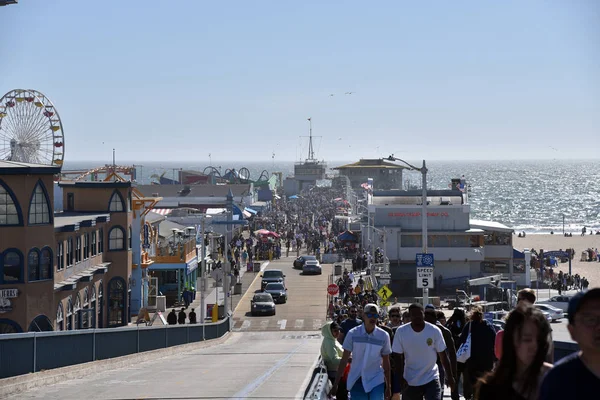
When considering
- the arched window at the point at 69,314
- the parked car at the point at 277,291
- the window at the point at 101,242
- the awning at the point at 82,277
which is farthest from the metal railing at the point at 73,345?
the parked car at the point at 277,291

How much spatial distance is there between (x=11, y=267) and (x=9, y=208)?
66.0 inches

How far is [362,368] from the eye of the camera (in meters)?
9.47

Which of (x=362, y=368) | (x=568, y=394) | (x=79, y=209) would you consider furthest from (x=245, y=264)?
(x=568, y=394)

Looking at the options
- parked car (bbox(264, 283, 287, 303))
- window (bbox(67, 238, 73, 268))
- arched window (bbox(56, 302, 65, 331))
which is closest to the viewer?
arched window (bbox(56, 302, 65, 331))

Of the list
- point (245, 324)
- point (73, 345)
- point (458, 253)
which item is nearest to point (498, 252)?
point (458, 253)

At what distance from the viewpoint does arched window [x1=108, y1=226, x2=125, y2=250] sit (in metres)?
36.9

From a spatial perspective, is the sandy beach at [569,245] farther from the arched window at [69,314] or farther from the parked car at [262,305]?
the arched window at [69,314]

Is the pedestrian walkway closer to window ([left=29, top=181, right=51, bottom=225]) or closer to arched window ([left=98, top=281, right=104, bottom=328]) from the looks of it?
arched window ([left=98, top=281, right=104, bottom=328])

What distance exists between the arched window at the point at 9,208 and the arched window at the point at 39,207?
A: 39 centimetres

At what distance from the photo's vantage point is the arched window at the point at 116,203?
37.2 metres

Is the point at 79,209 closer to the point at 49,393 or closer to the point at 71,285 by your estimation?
the point at 71,285

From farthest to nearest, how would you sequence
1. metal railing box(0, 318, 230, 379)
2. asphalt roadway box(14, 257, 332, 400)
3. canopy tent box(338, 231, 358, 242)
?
canopy tent box(338, 231, 358, 242) < metal railing box(0, 318, 230, 379) < asphalt roadway box(14, 257, 332, 400)

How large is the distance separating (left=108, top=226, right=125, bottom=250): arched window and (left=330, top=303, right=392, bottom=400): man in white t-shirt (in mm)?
28416

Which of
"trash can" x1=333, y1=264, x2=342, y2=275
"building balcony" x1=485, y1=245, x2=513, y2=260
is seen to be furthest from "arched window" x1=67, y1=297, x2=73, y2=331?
"building balcony" x1=485, y1=245, x2=513, y2=260
